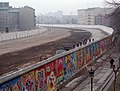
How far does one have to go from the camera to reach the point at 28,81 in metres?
16.3

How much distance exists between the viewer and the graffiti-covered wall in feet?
49.8

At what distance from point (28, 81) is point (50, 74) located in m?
3.91

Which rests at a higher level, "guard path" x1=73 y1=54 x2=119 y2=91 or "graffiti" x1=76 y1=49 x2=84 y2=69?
"graffiti" x1=76 y1=49 x2=84 y2=69

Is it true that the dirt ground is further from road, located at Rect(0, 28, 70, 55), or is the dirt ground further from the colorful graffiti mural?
the colorful graffiti mural

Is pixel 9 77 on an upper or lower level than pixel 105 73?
upper

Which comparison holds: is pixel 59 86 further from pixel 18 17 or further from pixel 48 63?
pixel 18 17

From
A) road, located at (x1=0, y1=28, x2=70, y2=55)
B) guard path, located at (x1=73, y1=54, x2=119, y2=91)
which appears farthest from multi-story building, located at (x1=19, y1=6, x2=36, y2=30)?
guard path, located at (x1=73, y1=54, x2=119, y2=91)

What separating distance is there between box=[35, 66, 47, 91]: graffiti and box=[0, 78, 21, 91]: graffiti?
251cm

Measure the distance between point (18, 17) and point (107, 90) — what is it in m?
99.3

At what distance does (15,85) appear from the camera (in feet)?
48.3

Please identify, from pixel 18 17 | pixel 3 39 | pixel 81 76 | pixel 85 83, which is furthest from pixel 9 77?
pixel 18 17

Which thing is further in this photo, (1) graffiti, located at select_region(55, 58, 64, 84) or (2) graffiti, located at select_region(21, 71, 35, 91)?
(1) graffiti, located at select_region(55, 58, 64, 84)

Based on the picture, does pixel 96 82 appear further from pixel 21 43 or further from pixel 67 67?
pixel 21 43

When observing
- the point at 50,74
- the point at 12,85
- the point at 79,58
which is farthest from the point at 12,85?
the point at 79,58
